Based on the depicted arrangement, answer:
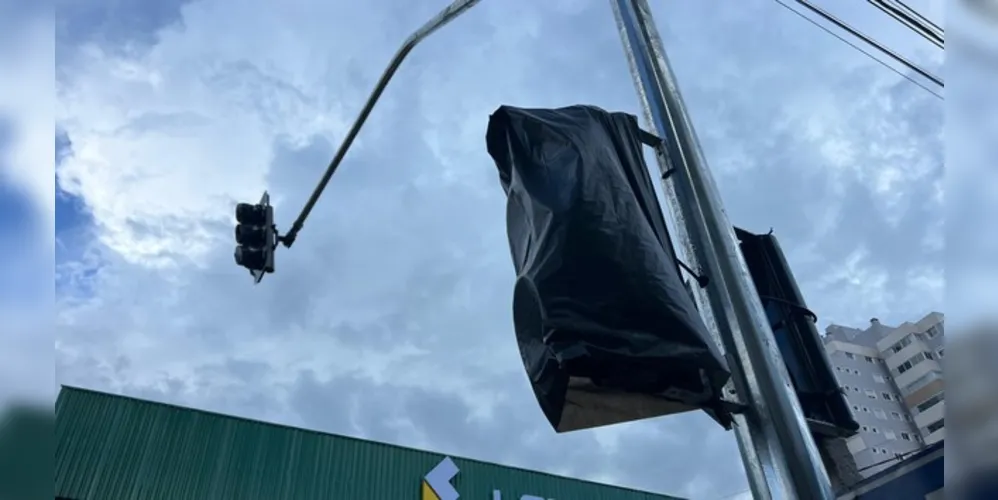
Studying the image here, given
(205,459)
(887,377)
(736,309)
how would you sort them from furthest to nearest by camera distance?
(887,377) < (205,459) < (736,309)

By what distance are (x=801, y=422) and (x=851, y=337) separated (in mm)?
71179

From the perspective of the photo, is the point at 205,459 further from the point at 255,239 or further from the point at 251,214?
the point at 251,214

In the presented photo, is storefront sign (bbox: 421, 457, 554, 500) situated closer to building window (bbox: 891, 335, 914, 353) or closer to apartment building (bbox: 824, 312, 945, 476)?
apartment building (bbox: 824, 312, 945, 476)

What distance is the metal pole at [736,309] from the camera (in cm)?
194

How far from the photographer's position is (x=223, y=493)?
12.7 metres

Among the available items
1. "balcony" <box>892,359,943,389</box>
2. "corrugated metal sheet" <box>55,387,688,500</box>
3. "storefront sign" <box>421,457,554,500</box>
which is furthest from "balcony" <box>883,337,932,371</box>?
"corrugated metal sheet" <box>55,387,688,500</box>

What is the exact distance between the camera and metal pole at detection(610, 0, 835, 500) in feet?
6.38

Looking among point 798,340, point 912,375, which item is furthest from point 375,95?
point 912,375

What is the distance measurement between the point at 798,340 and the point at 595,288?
4.22 ft

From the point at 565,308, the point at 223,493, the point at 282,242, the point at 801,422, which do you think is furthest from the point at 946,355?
the point at 223,493

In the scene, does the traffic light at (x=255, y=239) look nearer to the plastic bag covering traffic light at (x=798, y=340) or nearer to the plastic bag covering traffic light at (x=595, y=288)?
the plastic bag covering traffic light at (x=595, y=288)

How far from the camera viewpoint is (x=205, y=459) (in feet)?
42.4

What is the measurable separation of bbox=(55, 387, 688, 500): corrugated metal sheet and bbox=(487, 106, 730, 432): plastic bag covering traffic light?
12.1 meters

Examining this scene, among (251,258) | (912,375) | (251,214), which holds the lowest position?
(251,258)
